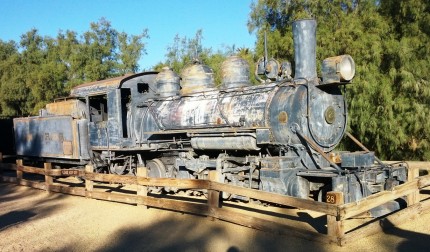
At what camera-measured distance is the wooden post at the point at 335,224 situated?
539cm

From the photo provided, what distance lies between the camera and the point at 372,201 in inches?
232

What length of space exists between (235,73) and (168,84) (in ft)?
7.50

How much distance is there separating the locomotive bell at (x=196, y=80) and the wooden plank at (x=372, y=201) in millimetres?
5178

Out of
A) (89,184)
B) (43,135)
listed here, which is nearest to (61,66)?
(43,135)

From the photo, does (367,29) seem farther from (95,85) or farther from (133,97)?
(95,85)

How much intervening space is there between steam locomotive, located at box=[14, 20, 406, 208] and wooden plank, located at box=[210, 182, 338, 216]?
101cm

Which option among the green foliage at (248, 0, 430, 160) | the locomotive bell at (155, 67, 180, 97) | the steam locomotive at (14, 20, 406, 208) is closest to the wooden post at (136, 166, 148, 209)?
the steam locomotive at (14, 20, 406, 208)

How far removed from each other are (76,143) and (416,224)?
9.48m

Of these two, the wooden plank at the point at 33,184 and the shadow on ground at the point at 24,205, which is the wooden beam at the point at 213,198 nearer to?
the shadow on ground at the point at 24,205

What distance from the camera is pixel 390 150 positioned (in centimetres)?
1289

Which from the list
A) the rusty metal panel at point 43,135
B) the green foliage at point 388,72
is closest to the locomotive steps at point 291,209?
the rusty metal panel at point 43,135

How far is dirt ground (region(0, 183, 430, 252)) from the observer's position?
5.83 metres

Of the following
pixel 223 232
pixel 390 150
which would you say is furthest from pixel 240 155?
pixel 390 150

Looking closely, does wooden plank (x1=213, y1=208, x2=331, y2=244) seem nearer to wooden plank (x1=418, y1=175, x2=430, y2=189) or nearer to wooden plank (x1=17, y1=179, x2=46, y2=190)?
wooden plank (x1=418, y1=175, x2=430, y2=189)
